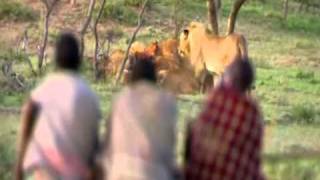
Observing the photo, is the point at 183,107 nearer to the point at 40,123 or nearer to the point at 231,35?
the point at 231,35

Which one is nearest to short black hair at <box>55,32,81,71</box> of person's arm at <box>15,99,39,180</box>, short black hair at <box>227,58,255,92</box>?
person's arm at <box>15,99,39,180</box>

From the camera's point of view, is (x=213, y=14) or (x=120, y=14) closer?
(x=213, y=14)

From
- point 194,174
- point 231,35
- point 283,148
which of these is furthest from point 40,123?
point 231,35

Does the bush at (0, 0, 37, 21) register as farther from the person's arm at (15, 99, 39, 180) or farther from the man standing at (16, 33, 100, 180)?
the man standing at (16, 33, 100, 180)

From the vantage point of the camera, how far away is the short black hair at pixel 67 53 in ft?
24.9

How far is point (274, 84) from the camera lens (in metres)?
25.6

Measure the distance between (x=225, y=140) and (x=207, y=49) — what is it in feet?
54.6

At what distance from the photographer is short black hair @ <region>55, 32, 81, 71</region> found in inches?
299

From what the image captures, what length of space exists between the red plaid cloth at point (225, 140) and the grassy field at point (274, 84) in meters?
2.48

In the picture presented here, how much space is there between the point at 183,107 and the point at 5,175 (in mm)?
8933

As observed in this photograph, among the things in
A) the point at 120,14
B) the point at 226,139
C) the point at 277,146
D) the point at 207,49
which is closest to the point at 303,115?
the point at 277,146

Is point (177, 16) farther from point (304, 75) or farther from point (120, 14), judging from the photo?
point (304, 75)

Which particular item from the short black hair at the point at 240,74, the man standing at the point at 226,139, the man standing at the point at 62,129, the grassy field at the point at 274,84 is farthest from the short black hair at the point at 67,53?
the grassy field at the point at 274,84

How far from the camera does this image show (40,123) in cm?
747
